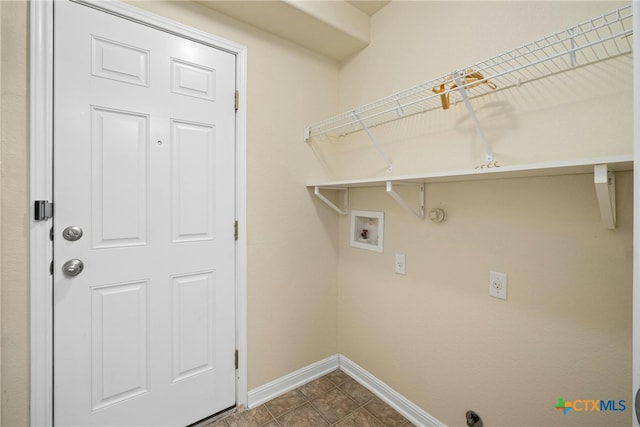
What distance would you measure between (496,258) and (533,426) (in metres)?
0.70

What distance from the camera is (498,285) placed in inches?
49.7

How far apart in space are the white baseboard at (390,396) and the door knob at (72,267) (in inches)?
68.7

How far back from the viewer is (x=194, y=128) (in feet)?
4.92

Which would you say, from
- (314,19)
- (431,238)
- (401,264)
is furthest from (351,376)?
(314,19)

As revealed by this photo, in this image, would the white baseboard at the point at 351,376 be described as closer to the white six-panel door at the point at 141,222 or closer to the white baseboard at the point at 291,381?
the white baseboard at the point at 291,381

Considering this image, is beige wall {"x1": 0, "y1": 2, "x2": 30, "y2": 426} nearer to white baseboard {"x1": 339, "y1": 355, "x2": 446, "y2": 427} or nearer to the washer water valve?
white baseboard {"x1": 339, "y1": 355, "x2": 446, "y2": 427}

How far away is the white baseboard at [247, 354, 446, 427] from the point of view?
5.18ft

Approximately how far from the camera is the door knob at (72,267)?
1.20 metres

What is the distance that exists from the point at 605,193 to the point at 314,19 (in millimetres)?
1629

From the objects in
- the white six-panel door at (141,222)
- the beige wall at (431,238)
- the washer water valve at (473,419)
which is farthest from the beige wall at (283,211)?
the washer water valve at (473,419)

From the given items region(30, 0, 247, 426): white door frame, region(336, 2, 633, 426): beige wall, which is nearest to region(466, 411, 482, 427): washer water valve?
region(336, 2, 633, 426): beige wall

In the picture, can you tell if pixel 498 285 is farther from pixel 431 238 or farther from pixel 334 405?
pixel 334 405

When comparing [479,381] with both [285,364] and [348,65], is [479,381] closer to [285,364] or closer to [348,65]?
[285,364]

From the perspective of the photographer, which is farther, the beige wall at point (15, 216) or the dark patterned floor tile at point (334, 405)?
the dark patterned floor tile at point (334, 405)
